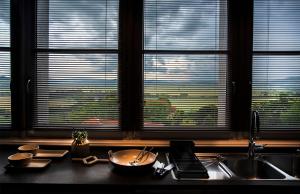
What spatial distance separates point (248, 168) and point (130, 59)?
134 cm

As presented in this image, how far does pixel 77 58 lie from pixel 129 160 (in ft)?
3.40

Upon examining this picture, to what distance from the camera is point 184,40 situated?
8.21ft

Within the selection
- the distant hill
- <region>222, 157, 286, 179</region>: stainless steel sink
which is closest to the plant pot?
the distant hill

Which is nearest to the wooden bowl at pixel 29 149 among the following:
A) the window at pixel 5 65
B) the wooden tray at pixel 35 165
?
the wooden tray at pixel 35 165

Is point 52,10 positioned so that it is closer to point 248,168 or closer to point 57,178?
point 57,178

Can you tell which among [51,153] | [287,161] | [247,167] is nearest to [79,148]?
[51,153]

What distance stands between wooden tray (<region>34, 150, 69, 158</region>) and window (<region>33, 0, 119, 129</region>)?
351mm

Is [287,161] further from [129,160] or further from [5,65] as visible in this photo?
[5,65]

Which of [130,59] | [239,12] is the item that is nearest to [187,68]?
[130,59]

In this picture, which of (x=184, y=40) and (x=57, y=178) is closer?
(x=57, y=178)

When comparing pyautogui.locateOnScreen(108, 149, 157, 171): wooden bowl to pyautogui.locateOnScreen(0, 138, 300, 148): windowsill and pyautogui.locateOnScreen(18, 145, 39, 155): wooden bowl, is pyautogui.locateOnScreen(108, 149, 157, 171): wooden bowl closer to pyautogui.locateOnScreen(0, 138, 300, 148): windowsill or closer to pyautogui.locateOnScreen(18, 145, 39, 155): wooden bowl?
pyautogui.locateOnScreen(0, 138, 300, 148): windowsill

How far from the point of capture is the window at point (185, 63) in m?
2.50

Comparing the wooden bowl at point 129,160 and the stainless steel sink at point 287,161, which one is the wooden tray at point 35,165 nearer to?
the wooden bowl at point 129,160

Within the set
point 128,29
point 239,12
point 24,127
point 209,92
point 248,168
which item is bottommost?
point 248,168
